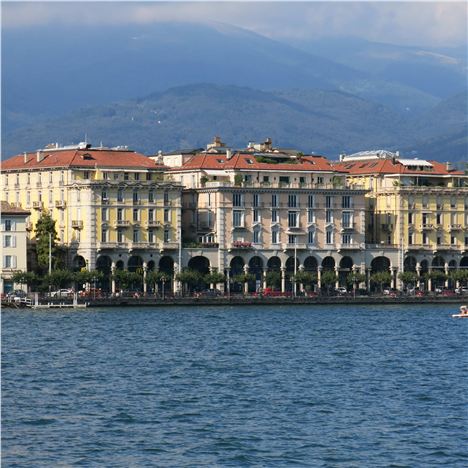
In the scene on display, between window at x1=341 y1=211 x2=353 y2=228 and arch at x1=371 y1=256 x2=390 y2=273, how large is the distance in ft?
11.5

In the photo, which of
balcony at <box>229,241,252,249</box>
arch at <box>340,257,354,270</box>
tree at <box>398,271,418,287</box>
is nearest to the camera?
balcony at <box>229,241,252,249</box>

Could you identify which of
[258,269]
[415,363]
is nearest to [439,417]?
[415,363]

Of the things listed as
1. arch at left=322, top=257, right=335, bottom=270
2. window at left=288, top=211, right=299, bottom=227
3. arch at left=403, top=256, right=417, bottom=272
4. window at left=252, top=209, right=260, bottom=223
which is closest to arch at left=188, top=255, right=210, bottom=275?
window at left=252, top=209, right=260, bottom=223

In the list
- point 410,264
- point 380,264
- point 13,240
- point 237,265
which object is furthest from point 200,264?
point 410,264

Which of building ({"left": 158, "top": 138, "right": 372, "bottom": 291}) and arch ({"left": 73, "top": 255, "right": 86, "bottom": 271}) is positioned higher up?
building ({"left": 158, "top": 138, "right": 372, "bottom": 291})

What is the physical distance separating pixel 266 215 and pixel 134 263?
11702 mm

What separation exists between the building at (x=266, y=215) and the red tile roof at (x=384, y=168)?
490cm

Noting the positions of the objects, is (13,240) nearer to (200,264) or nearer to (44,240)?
(44,240)

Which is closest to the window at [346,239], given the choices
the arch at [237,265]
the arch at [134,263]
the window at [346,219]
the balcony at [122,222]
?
the window at [346,219]

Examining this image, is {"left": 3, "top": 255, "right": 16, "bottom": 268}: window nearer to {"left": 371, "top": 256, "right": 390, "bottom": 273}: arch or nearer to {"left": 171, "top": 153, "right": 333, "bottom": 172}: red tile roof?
{"left": 171, "top": 153, "right": 333, "bottom": 172}: red tile roof

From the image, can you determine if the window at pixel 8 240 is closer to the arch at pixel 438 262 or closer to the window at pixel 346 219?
the window at pixel 346 219

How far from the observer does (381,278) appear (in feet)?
463

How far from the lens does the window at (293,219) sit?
462ft

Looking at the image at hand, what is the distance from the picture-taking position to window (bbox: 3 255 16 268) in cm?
12675
